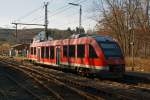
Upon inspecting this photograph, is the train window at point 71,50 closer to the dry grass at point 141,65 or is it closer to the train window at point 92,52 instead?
the train window at point 92,52

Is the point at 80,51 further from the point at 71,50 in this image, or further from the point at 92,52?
the point at 71,50

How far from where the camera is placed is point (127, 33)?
57.8m

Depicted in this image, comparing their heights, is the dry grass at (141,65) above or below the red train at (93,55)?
below

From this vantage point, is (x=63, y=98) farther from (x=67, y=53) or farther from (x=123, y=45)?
(x=123, y=45)

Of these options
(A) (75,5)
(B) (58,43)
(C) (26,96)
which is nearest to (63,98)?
(C) (26,96)

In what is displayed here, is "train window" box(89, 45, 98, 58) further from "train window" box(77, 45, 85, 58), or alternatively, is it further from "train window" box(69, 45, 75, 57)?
"train window" box(69, 45, 75, 57)

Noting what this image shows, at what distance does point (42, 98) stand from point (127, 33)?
43.6 metres

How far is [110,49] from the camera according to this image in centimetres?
2438

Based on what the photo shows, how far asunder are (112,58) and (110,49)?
79 cm

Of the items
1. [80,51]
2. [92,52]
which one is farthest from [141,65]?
[92,52]

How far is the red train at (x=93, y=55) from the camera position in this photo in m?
23.5

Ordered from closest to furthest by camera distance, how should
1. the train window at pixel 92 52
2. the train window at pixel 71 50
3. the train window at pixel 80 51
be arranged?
the train window at pixel 92 52 < the train window at pixel 80 51 < the train window at pixel 71 50

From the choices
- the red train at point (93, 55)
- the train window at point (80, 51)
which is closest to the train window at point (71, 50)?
the red train at point (93, 55)

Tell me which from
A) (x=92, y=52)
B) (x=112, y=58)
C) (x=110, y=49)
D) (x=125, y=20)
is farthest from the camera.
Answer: (x=125, y=20)
